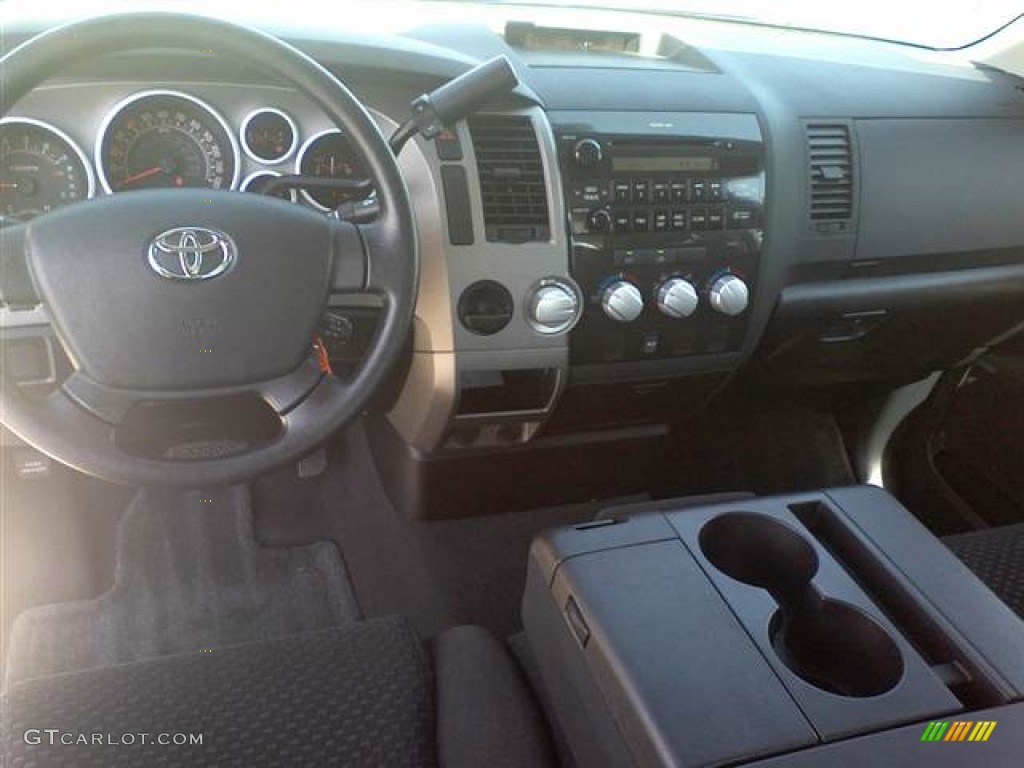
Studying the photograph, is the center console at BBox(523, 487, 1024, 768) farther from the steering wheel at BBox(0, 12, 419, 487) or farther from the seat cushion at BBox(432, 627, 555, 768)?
the steering wheel at BBox(0, 12, 419, 487)

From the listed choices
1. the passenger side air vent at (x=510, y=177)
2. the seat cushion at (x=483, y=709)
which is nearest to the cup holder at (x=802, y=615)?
the seat cushion at (x=483, y=709)

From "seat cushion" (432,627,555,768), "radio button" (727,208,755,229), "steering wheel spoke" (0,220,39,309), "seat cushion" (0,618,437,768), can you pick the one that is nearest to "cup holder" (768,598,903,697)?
"seat cushion" (432,627,555,768)

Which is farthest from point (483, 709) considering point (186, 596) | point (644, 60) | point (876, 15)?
point (876, 15)

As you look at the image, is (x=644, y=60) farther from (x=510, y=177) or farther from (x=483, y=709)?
(x=483, y=709)

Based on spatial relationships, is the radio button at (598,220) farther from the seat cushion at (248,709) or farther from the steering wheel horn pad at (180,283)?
the seat cushion at (248,709)

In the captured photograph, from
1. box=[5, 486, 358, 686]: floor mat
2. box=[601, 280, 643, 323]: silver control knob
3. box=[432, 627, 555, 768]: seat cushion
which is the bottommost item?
box=[5, 486, 358, 686]: floor mat

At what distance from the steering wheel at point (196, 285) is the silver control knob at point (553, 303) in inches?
11.3

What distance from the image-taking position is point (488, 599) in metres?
1.81

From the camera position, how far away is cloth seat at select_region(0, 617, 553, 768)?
95 centimetres

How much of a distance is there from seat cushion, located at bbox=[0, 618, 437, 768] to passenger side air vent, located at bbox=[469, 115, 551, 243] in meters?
0.58

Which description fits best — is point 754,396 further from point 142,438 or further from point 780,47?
point 142,438

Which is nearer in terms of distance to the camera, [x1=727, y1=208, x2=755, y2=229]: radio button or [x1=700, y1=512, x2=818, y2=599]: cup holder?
[x1=700, y1=512, x2=818, y2=599]: cup holder

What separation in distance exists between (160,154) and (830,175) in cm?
102

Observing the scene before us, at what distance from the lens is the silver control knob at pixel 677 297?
142 cm
